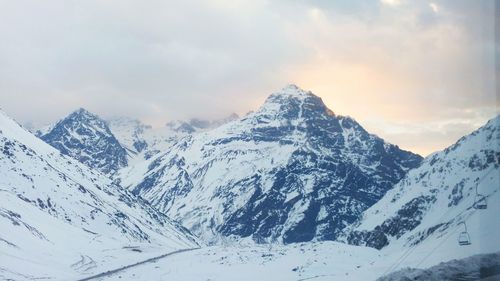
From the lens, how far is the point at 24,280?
97.6 meters

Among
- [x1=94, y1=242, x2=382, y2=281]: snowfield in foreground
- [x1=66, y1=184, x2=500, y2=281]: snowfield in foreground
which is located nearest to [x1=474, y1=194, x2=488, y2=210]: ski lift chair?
[x1=66, y1=184, x2=500, y2=281]: snowfield in foreground

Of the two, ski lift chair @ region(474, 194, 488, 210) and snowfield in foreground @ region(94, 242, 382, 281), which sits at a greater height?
ski lift chair @ region(474, 194, 488, 210)

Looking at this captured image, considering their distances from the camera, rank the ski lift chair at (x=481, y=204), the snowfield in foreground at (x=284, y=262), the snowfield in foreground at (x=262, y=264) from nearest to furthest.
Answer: the ski lift chair at (x=481, y=204) → the snowfield in foreground at (x=284, y=262) → the snowfield in foreground at (x=262, y=264)

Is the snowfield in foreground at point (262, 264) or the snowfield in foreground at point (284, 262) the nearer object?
the snowfield in foreground at point (284, 262)

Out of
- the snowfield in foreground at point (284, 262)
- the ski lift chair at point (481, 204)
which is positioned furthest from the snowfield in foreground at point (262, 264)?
the ski lift chair at point (481, 204)

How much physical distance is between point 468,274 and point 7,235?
112 meters

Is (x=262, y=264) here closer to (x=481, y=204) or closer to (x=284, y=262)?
(x=284, y=262)

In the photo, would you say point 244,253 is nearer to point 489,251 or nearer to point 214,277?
point 214,277

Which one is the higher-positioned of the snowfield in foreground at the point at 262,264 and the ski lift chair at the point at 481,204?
the ski lift chair at the point at 481,204

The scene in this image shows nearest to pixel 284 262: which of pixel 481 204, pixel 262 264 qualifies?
pixel 262 264

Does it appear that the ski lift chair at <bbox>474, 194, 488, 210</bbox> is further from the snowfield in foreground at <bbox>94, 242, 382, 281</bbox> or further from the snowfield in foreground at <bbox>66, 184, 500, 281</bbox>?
the snowfield in foreground at <bbox>94, 242, 382, 281</bbox>

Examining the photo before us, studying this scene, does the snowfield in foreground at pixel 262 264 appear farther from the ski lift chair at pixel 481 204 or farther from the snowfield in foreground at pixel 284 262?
the ski lift chair at pixel 481 204

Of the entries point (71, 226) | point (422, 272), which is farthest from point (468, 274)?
point (71, 226)

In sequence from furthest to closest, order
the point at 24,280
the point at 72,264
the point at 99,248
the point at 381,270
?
the point at 99,248
the point at 72,264
the point at 24,280
the point at 381,270
